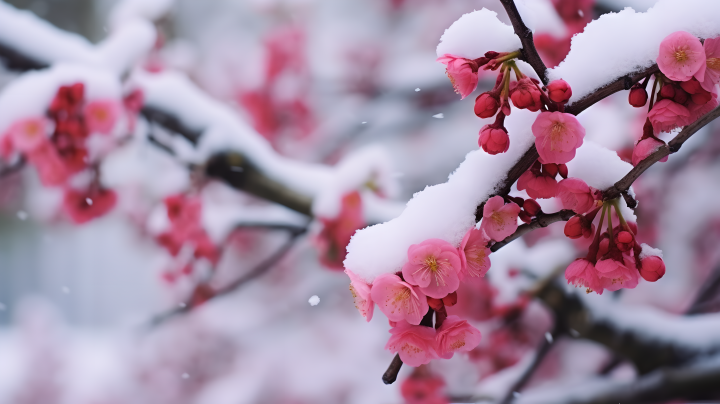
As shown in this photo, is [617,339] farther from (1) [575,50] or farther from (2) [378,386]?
(1) [575,50]

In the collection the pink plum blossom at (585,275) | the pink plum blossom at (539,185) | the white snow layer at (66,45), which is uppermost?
the pink plum blossom at (539,185)

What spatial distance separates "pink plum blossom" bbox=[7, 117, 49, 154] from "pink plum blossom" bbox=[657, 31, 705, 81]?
2.55 ft

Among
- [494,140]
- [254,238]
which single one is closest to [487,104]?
[494,140]

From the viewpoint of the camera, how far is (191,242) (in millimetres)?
1074

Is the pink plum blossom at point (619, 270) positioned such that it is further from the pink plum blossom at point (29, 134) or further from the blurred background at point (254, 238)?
the blurred background at point (254, 238)

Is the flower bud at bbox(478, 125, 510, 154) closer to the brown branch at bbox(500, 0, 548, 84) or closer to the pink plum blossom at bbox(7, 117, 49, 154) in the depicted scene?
the brown branch at bbox(500, 0, 548, 84)

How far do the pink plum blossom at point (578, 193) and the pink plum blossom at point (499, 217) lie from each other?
3 centimetres

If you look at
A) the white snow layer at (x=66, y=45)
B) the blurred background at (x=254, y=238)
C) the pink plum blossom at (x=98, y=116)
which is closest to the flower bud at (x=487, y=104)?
the pink plum blossom at (x=98, y=116)

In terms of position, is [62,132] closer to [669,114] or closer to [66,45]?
[66,45]

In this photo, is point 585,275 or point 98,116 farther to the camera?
point 98,116

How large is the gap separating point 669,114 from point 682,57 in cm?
3

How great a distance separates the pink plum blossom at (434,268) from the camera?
0.23 meters

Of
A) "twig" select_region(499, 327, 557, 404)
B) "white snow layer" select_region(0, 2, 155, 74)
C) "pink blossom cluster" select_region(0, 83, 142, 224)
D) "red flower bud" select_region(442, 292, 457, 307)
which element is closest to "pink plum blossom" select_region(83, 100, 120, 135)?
"pink blossom cluster" select_region(0, 83, 142, 224)

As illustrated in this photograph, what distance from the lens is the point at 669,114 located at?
0.78 feet
